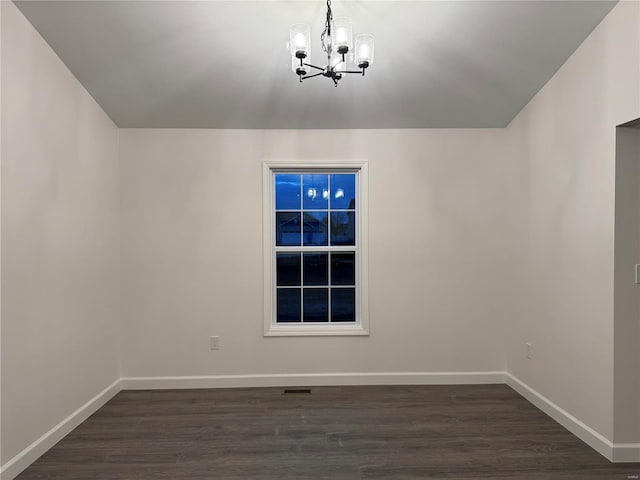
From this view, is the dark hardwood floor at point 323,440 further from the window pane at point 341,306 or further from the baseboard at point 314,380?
the window pane at point 341,306

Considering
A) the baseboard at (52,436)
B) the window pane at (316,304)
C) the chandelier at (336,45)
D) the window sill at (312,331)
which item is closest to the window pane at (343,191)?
the window pane at (316,304)

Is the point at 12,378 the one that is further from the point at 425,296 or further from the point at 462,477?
the point at 425,296

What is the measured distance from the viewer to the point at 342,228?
3742 mm

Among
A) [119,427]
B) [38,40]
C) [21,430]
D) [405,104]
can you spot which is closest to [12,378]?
[21,430]

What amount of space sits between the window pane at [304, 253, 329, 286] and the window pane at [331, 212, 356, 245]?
7.7 inches

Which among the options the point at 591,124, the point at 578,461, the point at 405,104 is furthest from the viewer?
the point at 405,104

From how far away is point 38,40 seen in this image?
244 cm

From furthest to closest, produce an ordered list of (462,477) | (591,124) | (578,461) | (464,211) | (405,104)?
(464,211)
(405,104)
(591,124)
(578,461)
(462,477)

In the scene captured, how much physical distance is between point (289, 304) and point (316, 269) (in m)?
0.44

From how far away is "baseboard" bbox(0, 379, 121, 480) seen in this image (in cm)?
218

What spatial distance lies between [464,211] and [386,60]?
61.6 inches

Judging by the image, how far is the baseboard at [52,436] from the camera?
7.15 ft

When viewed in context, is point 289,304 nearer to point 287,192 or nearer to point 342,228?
point 342,228

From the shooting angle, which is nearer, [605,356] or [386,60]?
[605,356]
